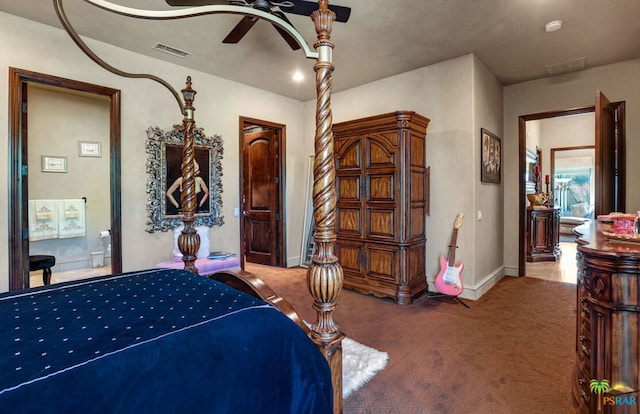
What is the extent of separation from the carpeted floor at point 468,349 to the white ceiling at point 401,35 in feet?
9.45

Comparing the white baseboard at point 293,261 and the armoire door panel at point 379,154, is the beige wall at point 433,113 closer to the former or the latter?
the armoire door panel at point 379,154

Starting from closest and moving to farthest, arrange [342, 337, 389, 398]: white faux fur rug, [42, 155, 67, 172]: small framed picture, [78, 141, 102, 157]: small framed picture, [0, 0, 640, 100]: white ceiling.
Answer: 1. [342, 337, 389, 398]: white faux fur rug
2. [0, 0, 640, 100]: white ceiling
3. [42, 155, 67, 172]: small framed picture
4. [78, 141, 102, 157]: small framed picture

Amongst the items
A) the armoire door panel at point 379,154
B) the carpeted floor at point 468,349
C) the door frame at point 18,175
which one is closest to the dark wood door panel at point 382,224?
the armoire door panel at point 379,154

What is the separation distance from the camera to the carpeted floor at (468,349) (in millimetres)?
1933

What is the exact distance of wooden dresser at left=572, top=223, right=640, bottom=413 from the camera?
1.33 metres

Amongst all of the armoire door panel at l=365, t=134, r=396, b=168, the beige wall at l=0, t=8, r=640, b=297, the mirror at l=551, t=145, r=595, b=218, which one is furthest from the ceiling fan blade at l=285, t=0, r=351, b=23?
the mirror at l=551, t=145, r=595, b=218

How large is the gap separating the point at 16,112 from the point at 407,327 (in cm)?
415

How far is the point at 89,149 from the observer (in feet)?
17.4

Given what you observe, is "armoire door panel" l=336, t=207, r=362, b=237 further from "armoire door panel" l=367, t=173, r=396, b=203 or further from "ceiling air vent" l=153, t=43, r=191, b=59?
"ceiling air vent" l=153, t=43, r=191, b=59

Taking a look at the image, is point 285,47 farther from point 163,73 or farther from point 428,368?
point 428,368

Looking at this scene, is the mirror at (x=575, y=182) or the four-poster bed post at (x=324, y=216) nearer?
the four-poster bed post at (x=324, y=216)

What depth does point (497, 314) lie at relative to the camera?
3328 millimetres

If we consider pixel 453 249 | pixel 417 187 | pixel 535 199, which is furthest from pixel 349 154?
pixel 535 199

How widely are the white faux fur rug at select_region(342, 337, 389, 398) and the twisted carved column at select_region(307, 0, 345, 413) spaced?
636mm
